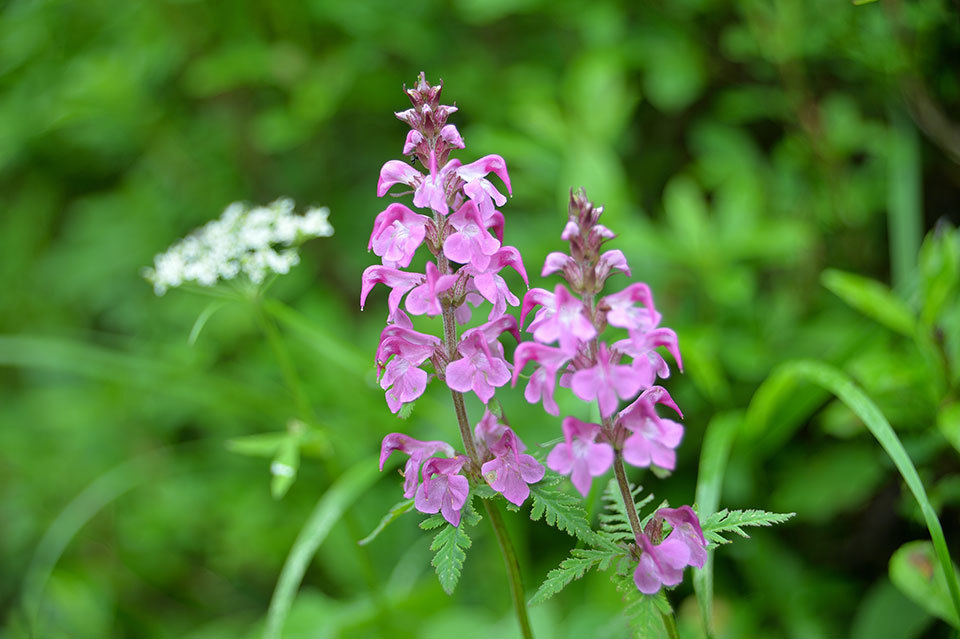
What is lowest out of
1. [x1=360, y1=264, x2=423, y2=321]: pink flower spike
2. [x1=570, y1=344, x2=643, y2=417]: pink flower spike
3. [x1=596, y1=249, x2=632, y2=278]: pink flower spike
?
[x1=570, y1=344, x2=643, y2=417]: pink flower spike

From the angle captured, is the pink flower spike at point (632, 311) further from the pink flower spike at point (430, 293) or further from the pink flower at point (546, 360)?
the pink flower spike at point (430, 293)

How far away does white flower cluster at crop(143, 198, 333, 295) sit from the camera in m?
1.44

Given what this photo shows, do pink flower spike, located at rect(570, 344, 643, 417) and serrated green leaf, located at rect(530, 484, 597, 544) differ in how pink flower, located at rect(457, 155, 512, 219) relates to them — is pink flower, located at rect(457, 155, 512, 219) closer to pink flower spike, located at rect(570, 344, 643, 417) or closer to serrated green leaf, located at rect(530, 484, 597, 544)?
pink flower spike, located at rect(570, 344, 643, 417)

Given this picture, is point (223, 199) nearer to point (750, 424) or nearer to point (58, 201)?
point (58, 201)

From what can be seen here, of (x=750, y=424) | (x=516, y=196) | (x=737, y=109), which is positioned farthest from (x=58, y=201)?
(x=750, y=424)

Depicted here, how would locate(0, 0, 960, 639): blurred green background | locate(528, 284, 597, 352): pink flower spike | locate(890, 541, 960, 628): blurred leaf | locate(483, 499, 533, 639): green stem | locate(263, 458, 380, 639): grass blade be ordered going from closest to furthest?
locate(528, 284, 597, 352): pink flower spike, locate(483, 499, 533, 639): green stem, locate(890, 541, 960, 628): blurred leaf, locate(263, 458, 380, 639): grass blade, locate(0, 0, 960, 639): blurred green background

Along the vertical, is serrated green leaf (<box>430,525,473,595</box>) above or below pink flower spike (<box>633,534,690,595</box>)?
above

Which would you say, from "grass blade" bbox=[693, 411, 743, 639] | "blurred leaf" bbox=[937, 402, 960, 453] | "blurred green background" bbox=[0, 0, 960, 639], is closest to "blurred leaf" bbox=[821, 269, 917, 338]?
"blurred green background" bbox=[0, 0, 960, 639]

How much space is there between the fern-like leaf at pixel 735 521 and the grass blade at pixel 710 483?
172 mm

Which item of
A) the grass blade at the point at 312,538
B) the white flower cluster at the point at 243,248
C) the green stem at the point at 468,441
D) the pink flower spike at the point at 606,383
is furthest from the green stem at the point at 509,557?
the white flower cluster at the point at 243,248

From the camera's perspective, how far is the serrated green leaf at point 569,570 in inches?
31.0

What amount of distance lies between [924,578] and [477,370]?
985mm

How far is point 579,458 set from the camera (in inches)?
30.7

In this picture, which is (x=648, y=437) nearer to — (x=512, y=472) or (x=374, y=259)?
(x=512, y=472)
